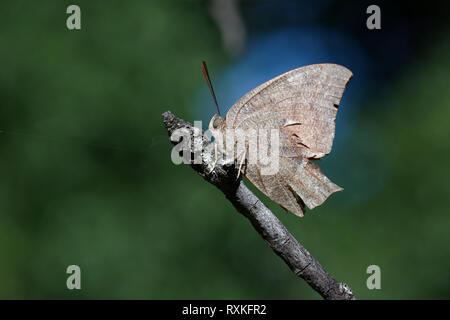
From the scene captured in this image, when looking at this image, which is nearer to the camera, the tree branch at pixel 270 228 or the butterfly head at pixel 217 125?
the tree branch at pixel 270 228

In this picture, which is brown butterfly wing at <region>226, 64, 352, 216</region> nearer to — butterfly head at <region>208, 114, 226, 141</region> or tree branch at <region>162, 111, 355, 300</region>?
butterfly head at <region>208, 114, 226, 141</region>

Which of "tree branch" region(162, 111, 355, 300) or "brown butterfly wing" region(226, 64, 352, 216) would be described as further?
"brown butterfly wing" region(226, 64, 352, 216)

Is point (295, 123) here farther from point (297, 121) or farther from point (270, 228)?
point (270, 228)

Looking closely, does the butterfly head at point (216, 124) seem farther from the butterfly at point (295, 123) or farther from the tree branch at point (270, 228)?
the tree branch at point (270, 228)

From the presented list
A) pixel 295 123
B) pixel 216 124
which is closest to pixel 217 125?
pixel 216 124

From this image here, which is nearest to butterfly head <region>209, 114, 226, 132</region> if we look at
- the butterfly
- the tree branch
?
the butterfly

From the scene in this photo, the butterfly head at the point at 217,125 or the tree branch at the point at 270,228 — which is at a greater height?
the butterfly head at the point at 217,125

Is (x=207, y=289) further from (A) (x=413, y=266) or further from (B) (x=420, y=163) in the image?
(B) (x=420, y=163)

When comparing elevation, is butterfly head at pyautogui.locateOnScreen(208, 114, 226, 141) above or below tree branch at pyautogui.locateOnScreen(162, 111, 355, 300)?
above

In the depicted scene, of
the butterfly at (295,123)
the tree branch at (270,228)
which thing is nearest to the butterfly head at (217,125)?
the butterfly at (295,123)
